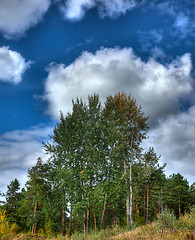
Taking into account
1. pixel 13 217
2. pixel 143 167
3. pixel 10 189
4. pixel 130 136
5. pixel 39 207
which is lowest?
pixel 13 217

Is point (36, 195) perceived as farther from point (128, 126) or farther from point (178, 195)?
point (178, 195)

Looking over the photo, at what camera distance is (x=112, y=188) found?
19.9 meters

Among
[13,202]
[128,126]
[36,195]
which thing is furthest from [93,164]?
[13,202]

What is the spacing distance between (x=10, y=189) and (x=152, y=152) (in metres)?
28.8

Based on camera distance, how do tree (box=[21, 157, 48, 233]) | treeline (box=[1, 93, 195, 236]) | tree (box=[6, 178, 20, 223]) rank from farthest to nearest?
tree (box=[6, 178, 20, 223]) → tree (box=[21, 157, 48, 233]) → treeline (box=[1, 93, 195, 236])

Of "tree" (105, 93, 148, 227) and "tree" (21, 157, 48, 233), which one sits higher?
"tree" (105, 93, 148, 227)

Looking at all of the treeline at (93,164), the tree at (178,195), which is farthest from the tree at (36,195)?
the tree at (178,195)

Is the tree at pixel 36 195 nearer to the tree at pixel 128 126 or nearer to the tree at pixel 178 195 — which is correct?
the tree at pixel 128 126

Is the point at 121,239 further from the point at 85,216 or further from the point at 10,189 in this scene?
the point at 10,189

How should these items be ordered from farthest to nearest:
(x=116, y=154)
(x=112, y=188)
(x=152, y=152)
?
(x=152, y=152) < (x=116, y=154) < (x=112, y=188)

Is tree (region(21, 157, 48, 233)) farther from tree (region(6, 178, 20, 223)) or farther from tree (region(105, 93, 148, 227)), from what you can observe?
tree (region(105, 93, 148, 227))

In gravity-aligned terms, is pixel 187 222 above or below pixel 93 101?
below

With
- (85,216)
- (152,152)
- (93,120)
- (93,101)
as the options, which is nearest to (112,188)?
(85,216)

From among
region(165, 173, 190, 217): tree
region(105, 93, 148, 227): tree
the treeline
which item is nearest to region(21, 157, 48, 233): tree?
the treeline
